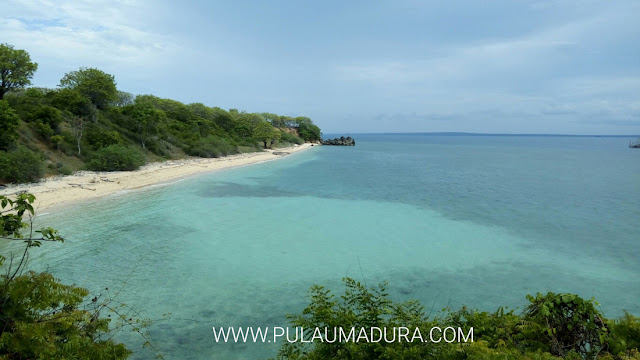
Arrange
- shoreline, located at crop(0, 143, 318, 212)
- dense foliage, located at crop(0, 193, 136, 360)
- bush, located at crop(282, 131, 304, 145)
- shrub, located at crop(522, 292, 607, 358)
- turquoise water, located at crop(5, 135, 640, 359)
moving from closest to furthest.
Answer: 1. dense foliage, located at crop(0, 193, 136, 360)
2. shrub, located at crop(522, 292, 607, 358)
3. turquoise water, located at crop(5, 135, 640, 359)
4. shoreline, located at crop(0, 143, 318, 212)
5. bush, located at crop(282, 131, 304, 145)

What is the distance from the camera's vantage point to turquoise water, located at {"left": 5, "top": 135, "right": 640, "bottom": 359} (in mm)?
9070

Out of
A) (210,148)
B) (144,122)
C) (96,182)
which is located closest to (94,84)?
(144,122)

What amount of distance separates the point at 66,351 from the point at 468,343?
448 cm

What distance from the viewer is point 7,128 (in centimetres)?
2261

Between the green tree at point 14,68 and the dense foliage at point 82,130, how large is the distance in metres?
0.07

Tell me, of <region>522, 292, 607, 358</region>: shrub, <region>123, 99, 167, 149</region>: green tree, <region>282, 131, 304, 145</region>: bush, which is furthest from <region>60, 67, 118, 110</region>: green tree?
<region>282, 131, 304, 145</region>: bush

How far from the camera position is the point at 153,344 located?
7.00m

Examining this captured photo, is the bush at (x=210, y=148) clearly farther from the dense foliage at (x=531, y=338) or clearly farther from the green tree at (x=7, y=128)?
the dense foliage at (x=531, y=338)

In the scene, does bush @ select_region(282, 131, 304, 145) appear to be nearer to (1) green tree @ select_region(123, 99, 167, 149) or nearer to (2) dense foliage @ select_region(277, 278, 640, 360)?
(1) green tree @ select_region(123, 99, 167, 149)

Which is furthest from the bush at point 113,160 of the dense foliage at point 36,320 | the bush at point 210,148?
the dense foliage at point 36,320

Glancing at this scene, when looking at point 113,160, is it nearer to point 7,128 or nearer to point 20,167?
point 7,128

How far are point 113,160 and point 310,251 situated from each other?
74.2 ft

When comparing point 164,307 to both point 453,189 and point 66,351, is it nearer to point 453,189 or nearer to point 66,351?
point 66,351

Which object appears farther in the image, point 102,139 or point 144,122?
point 144,122
